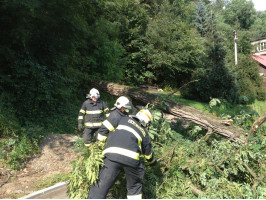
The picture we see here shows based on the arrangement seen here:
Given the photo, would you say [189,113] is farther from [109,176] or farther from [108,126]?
[109,176]

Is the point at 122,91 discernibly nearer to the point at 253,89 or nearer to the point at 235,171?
the point at 235,171

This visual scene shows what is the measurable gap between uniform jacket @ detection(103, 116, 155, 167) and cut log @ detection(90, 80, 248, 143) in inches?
129

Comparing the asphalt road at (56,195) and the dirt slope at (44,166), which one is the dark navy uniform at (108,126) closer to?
the asphalt road at (56,195)

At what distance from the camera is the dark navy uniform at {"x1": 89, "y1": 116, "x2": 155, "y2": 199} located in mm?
3412

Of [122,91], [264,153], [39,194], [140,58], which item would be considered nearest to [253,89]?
[140,58]

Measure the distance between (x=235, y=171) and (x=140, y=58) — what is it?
17.3m

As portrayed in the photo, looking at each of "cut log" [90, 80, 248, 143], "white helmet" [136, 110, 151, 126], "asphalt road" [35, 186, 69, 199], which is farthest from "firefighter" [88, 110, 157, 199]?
"cut log" [90, 80, 248, 143]

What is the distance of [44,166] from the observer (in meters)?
5.61

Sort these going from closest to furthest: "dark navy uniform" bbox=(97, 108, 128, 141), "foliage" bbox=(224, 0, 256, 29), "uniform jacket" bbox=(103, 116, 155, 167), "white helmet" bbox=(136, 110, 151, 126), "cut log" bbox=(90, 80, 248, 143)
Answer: "uniform jacket" bbox=(103, 116, 155, 167) < "white helmet" bbox=(136, 110, 151, 126) < "dark navy uniform" bbox=(97, 108, 128, 141) < "cut log" bbox=(90, 80, 248, 143) < "foliage" bbox=(224, 0, 256, 29)

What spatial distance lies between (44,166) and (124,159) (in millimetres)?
3112

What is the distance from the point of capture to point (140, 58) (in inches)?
829

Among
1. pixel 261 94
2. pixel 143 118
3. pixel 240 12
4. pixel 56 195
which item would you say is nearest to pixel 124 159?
pixel 143 118

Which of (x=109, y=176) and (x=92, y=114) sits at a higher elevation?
(x=92, y=114)

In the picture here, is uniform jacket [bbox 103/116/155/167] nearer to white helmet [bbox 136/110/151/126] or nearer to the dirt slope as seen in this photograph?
white helmet [bbox 136/110/151/126]
